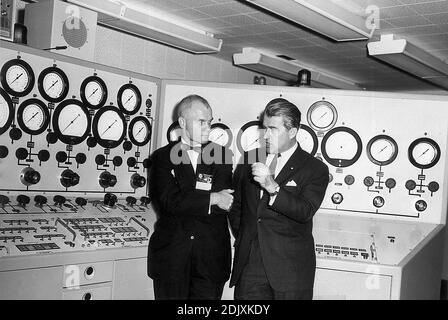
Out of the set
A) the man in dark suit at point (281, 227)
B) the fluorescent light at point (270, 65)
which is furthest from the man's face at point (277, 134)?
Answer: the fluorescent light at point (270, 65)

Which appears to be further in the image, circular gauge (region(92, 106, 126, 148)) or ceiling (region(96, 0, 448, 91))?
ceiling (region(96, 0, 448, 91))

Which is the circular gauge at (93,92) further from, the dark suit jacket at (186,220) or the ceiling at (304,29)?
the ceiling at (304,29)

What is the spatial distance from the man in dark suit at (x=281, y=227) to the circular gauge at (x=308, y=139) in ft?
3.52

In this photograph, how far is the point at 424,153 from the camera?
3.24 meters

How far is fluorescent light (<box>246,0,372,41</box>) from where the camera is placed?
3.80 m

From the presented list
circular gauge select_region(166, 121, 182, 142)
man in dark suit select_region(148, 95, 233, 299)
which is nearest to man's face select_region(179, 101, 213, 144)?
man in dark suit select_region(148, 95, 233, 299)

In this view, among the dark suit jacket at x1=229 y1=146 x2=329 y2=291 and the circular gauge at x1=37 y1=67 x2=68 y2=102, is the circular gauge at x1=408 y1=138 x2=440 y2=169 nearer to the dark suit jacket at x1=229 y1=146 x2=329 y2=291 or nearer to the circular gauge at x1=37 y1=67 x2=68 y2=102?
the dark suit jacket at x1=229 y1=146 x2=329 y2=291

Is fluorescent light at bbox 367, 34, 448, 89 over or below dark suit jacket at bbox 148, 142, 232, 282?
over

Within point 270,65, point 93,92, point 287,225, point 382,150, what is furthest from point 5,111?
point 270,65

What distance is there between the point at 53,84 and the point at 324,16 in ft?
7.36

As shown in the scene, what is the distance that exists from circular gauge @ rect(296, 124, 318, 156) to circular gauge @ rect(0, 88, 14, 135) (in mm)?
1839

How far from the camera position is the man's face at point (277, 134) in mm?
2266
